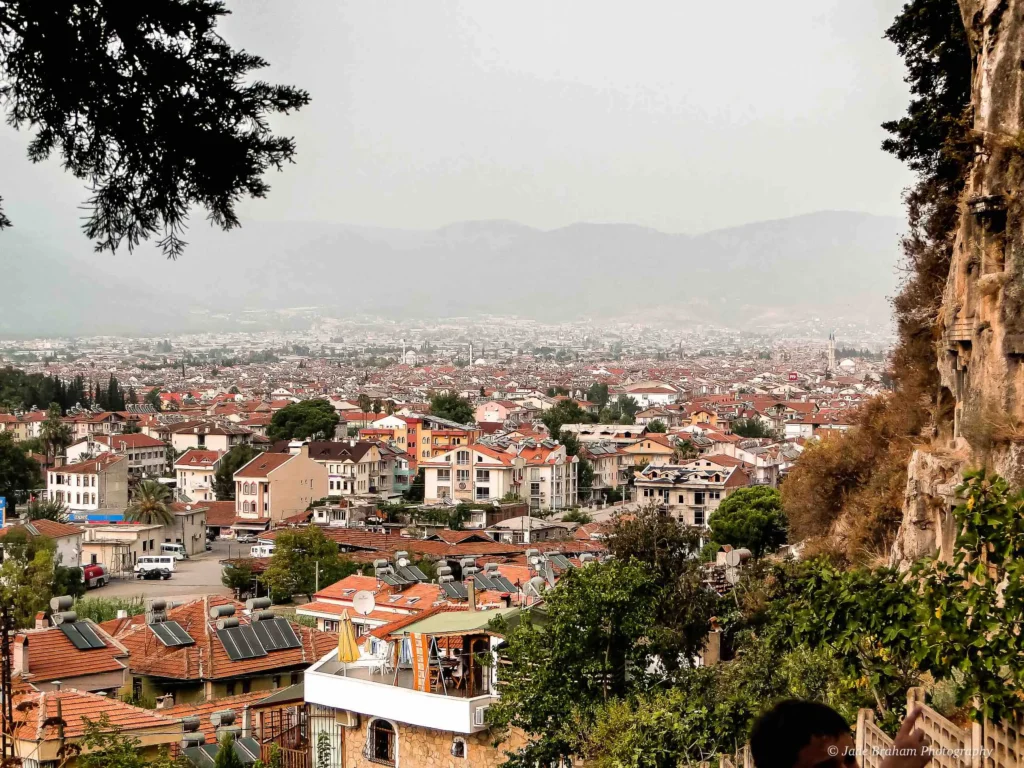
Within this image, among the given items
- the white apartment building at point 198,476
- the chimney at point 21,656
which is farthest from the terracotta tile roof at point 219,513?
the chimney at point 21,656

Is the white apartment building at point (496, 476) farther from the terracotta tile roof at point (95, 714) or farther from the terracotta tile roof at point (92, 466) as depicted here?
the terracotta tile roof at point (95, 714)

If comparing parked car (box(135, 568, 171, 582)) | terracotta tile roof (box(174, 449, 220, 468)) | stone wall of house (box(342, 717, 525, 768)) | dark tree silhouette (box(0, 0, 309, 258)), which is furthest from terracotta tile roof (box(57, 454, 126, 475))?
dark tree silhouette (box(0, 0, 309, 258))

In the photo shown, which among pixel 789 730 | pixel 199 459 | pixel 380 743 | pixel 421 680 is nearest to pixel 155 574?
pixel 199 459

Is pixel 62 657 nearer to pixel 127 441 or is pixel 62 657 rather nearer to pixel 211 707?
pixel 211 707

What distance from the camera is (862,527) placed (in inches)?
624

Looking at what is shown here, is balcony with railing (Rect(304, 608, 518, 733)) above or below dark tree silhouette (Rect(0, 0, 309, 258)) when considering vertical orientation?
below

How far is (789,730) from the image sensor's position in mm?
2656

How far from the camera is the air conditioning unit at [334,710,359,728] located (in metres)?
12.6

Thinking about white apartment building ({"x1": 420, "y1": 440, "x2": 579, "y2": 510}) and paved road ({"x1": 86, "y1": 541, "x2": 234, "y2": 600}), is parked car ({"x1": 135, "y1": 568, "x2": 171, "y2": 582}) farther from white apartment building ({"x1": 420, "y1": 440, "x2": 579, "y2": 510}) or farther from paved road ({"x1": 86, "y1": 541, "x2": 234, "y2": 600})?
white apartment building ({"x1": 420, "y1": 440, "x2": 579, "y2": 510})

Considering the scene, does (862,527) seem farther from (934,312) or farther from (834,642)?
(834,642)

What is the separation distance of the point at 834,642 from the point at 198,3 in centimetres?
428

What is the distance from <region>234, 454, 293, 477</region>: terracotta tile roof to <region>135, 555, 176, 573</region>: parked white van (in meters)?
11.4

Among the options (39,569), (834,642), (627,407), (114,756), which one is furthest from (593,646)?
(627,407)

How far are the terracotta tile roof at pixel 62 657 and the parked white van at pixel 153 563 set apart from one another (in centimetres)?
2415
